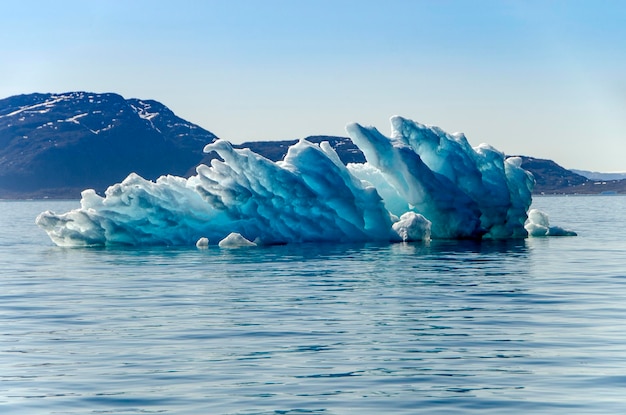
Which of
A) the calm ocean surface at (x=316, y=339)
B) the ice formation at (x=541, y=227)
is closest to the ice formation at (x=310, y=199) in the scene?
the ice formation at (x=541, y=227)

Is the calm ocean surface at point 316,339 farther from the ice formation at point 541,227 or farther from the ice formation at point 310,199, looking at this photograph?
the ice formation at point 541,227

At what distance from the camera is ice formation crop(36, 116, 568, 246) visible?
127ft

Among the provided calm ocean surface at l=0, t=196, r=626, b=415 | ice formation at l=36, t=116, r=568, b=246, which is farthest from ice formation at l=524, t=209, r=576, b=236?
calm ocean surface at l=0, t=196, r=626, b=415

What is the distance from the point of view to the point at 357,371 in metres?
12.7

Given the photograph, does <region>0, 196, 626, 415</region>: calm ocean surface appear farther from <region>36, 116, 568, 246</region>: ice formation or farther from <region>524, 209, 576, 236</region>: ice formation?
<region>524, 209, 576, 236</region>: ice formation

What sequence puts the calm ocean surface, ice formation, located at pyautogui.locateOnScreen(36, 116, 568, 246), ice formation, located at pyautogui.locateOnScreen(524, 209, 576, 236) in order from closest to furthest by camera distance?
the calm ocean surface, ice formation, located at pyautogui.locateOnScreen(36, 116, 568, 246), ice formation, located at pyautogui.locateOnScreen(524, 209, 576, 236)

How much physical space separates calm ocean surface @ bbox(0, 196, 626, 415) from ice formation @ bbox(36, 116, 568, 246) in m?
9.07

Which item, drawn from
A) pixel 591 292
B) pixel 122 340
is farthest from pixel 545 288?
pixel 122 340

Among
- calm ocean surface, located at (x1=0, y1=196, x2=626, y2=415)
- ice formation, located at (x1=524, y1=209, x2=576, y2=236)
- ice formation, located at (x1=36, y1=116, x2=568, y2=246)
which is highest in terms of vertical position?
ice formation, located at (x1=36, y1=116, x2=568, y2=246)

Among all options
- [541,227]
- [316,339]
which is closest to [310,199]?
[541,227]

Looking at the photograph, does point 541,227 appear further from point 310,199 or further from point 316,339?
point 316,339

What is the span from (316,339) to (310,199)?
77.8 feet

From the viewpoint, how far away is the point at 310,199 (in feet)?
128

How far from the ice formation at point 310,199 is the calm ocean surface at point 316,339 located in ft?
29.8
